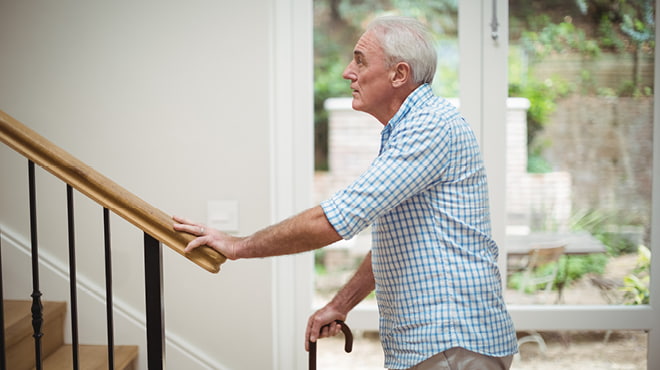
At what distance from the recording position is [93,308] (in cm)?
256

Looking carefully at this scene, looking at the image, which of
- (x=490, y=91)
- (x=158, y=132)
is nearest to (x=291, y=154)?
(x=158, y=132)

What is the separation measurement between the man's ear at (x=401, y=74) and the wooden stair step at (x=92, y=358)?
1497 mm

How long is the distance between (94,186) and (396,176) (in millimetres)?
723

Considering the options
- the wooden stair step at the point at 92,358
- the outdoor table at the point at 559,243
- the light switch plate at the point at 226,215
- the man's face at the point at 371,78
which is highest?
the man's face at the point at 371,78

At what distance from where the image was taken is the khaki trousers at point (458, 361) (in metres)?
1.53

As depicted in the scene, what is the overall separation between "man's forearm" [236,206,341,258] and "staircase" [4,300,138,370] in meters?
1.10

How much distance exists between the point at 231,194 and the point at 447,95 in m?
0.97

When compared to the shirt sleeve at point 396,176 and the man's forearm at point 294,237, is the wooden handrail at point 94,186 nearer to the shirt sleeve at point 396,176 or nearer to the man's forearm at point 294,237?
the man's forearm at point 294,237

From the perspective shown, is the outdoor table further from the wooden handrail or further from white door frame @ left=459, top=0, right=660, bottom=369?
the wooden handrail

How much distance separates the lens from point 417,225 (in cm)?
154

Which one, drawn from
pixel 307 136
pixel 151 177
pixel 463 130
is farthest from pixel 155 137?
pixel 463 130

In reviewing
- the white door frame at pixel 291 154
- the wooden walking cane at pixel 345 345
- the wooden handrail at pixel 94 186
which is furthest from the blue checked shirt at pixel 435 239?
the white door frame at pixel 291 154

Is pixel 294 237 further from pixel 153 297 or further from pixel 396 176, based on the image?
pixel 153 297

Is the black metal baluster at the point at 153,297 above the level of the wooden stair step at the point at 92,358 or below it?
above
